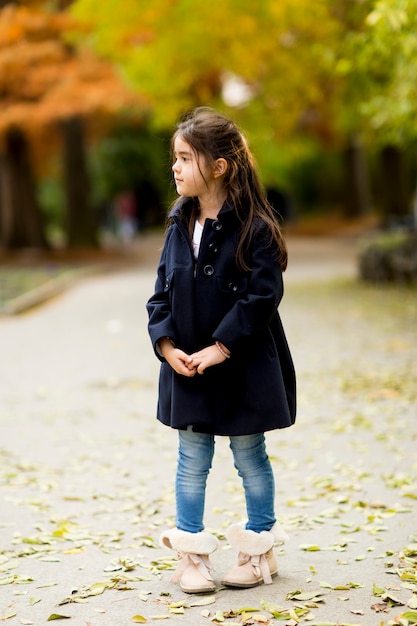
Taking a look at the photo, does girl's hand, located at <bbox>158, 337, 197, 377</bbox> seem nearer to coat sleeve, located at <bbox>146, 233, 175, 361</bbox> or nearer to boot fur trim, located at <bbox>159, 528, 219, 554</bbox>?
coat sleeve, located at <bbox>146, 233, 175, 361</bbox>

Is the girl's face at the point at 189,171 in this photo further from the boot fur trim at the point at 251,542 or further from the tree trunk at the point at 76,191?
the tree trunk at the point at 76,191

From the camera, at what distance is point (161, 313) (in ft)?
12.3

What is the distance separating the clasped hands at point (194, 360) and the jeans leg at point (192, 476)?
27 centimetres

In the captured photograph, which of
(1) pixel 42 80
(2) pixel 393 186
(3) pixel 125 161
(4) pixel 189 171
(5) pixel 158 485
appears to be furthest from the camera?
(3) pixel 125 161

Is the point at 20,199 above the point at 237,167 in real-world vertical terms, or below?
below

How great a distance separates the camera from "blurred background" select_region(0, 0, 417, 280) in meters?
14.7

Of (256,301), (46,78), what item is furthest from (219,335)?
(46,78)

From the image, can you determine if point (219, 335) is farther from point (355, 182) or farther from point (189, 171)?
point (355, 182)

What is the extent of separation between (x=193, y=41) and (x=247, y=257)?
45.5ft

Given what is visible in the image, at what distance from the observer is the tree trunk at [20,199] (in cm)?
2703

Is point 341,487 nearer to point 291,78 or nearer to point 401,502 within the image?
point 401,502

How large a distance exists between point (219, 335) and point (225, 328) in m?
0.03

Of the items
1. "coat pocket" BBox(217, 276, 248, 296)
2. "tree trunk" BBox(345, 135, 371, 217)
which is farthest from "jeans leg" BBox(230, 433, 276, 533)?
"tree trunk" BBox(345, 135, 371, 217)

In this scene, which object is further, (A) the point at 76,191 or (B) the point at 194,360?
(A) the point at 76,191
